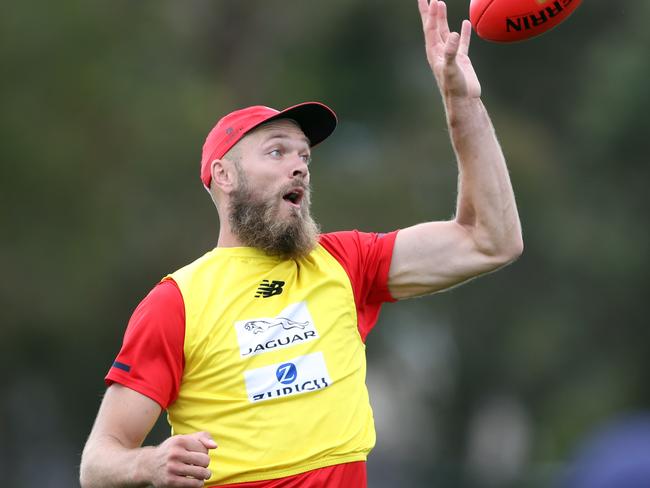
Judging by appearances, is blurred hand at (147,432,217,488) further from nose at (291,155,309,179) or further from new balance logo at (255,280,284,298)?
nose at (291,155,309,179)

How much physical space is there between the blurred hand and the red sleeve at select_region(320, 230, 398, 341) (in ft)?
4.01

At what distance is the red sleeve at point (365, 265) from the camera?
598 centimetres

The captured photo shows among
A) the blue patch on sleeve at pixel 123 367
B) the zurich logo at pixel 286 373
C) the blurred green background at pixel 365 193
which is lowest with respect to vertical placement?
the blurred green background at pixel 365 193

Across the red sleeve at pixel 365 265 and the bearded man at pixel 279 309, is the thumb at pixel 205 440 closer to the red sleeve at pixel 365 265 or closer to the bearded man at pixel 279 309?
the bearded man at pixel 279 309

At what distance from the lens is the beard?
19.4 feet

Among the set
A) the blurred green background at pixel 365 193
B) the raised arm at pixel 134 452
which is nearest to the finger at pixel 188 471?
the raised arm at pixel 134 452

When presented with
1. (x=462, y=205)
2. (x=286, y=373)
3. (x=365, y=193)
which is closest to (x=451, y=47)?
(x=462, y=205)

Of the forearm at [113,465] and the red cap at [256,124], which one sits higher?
the red cap at [256,124]

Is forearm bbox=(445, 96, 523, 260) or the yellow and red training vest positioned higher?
forearm bbox=(445, 96, 523, 260)

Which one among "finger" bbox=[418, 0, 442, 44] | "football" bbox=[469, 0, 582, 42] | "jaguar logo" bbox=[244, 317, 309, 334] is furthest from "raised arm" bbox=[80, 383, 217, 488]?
"football" bbox=[469, 0, 582, 42]

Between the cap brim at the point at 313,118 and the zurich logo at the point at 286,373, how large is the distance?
3.75 ft

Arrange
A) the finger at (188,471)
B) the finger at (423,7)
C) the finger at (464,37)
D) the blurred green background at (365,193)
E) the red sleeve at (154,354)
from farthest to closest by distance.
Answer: the blurred green background at (365,193)
the finger at (423,7)
the finger at (464,37)
the red sleeve at (154,354)
the finger at (188,471)

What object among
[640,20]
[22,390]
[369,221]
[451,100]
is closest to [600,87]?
[640,20]

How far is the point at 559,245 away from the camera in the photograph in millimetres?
27500
